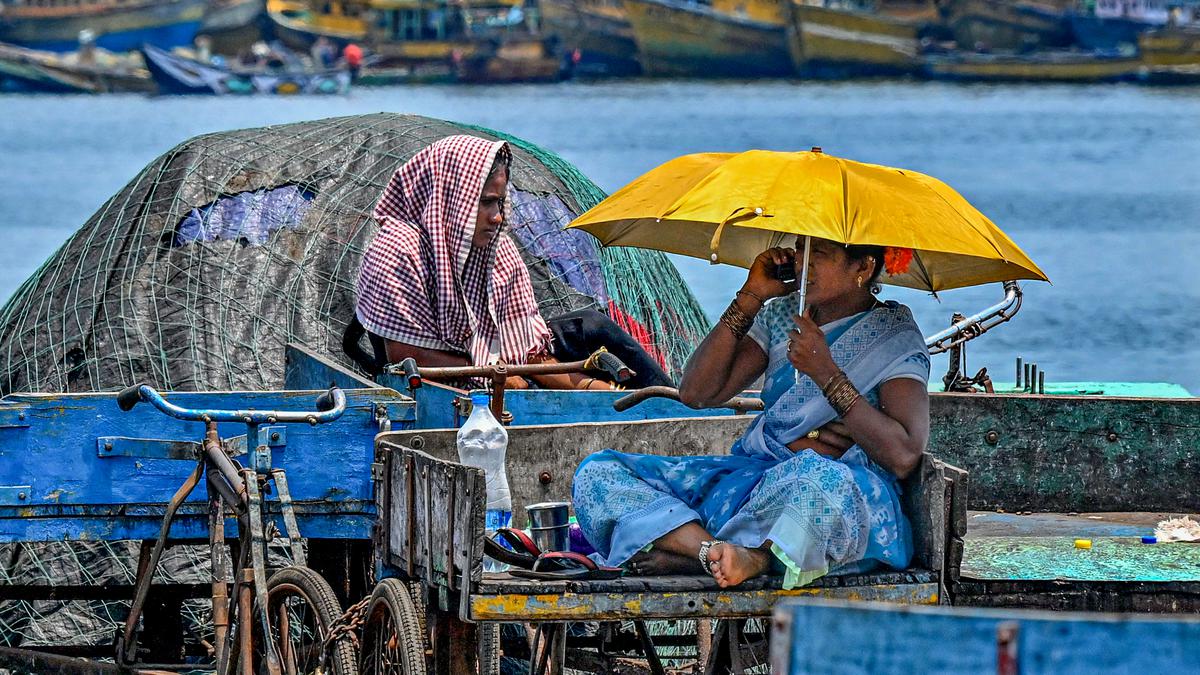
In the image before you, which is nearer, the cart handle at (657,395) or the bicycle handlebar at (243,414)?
the bicycle handlebar at (243,414)

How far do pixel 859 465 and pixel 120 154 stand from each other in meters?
48.3

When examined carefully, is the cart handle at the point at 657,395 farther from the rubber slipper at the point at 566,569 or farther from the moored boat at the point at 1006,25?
the moored boat at the point at 1006,25

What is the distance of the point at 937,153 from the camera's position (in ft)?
172

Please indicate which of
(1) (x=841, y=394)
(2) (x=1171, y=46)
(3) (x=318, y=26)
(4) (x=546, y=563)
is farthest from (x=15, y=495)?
(3) (x=318, y=26)

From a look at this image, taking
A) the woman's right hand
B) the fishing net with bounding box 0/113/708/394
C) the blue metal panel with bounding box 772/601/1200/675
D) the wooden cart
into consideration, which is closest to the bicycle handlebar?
the wooden cart

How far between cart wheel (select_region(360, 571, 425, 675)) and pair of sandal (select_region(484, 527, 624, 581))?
0.27 meters

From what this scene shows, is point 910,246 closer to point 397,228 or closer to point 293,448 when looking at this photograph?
point 293,448

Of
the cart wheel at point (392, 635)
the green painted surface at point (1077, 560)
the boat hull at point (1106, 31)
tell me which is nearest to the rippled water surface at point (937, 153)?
the boat hull at point (1106, 31)

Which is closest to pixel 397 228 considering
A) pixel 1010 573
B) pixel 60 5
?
pixel 1010 573

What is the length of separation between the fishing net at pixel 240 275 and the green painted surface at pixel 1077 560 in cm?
358

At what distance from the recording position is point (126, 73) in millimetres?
81875

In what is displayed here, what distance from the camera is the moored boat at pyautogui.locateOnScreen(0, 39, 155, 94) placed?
80.3 metres

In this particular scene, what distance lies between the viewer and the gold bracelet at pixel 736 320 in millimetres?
5676

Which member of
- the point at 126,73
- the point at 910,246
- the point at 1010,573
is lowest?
the point at 1010,573
